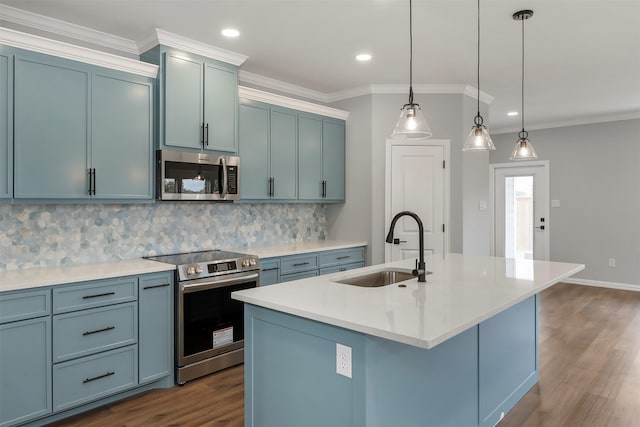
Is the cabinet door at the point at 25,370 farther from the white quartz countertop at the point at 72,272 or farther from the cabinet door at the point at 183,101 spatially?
the cabinet door at the point at 183,101

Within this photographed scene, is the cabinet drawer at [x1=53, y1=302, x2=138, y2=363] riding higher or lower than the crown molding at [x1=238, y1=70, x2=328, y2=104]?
lower

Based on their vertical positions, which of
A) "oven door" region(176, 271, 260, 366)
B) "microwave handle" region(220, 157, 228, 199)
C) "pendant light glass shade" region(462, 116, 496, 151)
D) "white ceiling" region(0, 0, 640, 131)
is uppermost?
"white ceiling" region(0, 0, 640, 131)

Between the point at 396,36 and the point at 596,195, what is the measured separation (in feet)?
16.6

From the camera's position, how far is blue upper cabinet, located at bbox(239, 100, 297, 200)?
13.2 feet

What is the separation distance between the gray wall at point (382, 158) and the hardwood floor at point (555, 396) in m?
1.50

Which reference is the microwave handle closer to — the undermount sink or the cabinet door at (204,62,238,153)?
the cabinet door at (204,62,238,153)

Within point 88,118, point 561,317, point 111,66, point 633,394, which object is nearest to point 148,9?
point 111,66

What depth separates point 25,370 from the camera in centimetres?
249

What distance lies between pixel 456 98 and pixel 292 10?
8.39 feet

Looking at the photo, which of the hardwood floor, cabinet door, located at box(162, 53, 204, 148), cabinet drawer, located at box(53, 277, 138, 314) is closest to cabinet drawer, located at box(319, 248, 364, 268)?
the hardwood floor

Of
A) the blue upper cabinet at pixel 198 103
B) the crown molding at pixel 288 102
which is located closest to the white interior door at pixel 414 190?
the crown molding at pixel 288 102

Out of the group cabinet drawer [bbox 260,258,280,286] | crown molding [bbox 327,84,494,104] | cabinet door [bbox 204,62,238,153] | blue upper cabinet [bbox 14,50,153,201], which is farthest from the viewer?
crown molding [bbox 327,84,494,104]

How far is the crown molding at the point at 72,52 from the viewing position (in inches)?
104

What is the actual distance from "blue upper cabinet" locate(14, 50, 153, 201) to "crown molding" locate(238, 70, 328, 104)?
1215 mm
